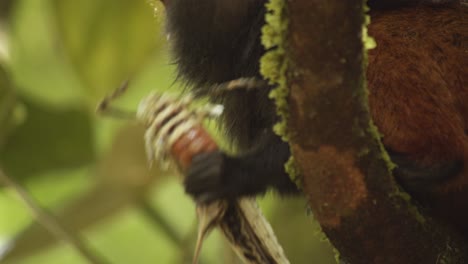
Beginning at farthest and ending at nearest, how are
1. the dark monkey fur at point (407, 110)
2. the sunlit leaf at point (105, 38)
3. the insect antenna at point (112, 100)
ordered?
the sunlit leaf at point (105, 38) → the dark monkey fur at point (407, 110) → the insect antenna at point (112, 100)

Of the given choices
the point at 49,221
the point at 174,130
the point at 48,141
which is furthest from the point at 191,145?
the point at 48,141

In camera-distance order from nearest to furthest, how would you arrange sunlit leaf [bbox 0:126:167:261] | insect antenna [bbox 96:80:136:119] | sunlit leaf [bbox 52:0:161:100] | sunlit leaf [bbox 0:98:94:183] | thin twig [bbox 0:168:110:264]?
insect antenna [bbox 96:80:136:119]
thin twig [bbox 0:168:110:264]
sunlit leaf [bbox 0:126:167:261]
sunlit leaf [bbox 52:0:161:100]
sunlit leaf [bbox 0:98:94:183]

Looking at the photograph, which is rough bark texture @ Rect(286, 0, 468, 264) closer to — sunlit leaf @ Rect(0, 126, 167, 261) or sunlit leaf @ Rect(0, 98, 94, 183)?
sunlit leaf @ Rect(0, 126, 167, 261)

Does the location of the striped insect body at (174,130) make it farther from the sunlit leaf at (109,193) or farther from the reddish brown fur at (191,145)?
the sunlit leaf at (109,193)

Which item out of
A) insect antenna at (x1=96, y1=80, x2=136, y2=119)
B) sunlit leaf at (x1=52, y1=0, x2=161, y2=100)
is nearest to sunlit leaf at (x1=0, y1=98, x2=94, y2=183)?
sunlit leaf at (x1=52, y1=0, x2=161, y2=100)

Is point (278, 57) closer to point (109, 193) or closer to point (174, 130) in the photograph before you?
point (174, 130)

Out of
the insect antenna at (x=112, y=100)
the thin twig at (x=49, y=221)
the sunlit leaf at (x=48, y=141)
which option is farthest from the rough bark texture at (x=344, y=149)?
the sunlit leaf at (x=48, y=141)
